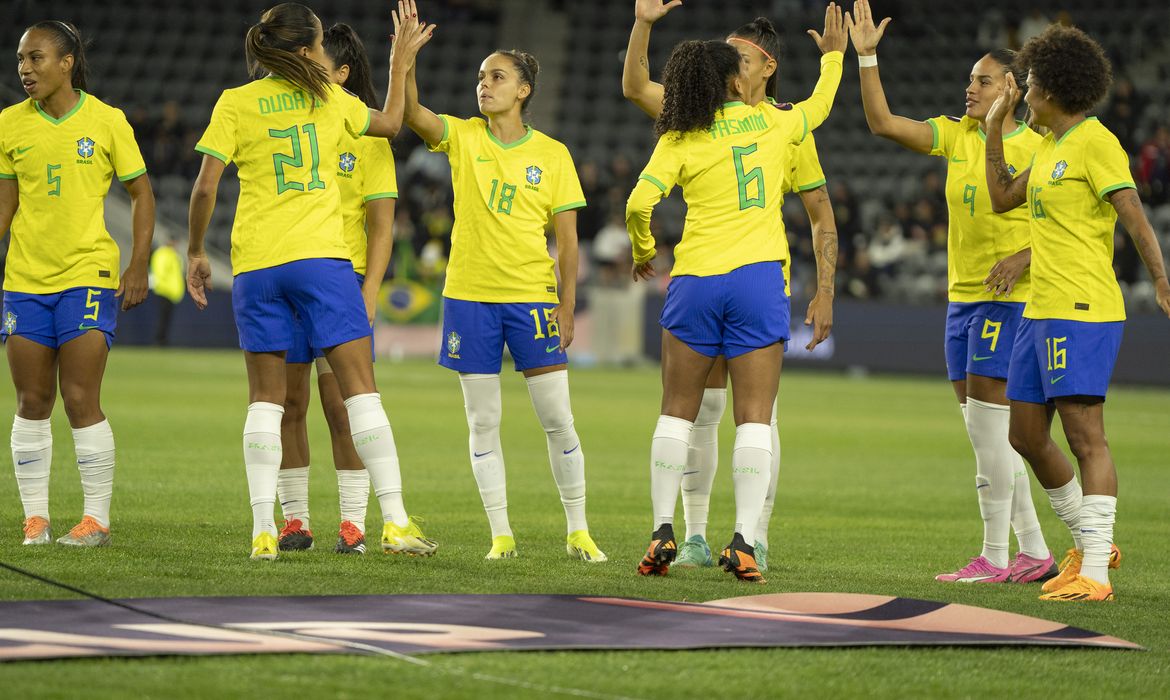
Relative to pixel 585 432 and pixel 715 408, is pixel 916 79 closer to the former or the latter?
pixel 585 432

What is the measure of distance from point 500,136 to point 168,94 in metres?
27.3

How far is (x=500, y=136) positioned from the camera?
6809mm

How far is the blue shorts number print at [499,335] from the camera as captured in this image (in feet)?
21.8

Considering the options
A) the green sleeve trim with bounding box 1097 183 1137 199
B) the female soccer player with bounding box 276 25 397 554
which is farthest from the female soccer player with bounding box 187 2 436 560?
the green sleeve trim with bounding box 1097 183 1137 199

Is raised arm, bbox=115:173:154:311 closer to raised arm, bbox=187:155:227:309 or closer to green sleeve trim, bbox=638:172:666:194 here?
raised arm, bbox=187:155:227:309

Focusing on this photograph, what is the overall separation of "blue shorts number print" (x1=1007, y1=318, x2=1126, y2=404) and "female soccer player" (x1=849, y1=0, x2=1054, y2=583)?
0.58m

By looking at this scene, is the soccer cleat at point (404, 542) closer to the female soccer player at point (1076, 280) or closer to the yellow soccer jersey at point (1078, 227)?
the female soccer player at point (1076, 280)

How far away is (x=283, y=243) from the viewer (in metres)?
6.18

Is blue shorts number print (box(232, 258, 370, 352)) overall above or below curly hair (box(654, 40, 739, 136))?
below

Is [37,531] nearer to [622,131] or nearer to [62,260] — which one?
[62,260]

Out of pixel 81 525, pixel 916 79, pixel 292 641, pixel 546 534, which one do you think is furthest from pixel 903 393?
pixel 292 641

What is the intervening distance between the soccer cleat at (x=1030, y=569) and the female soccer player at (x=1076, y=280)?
461 millimetres

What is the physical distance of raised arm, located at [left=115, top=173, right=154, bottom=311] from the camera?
653 cm

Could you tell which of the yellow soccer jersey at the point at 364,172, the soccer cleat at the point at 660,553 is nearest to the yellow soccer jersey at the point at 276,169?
the yellow soccer jersey at the point at 364,172
